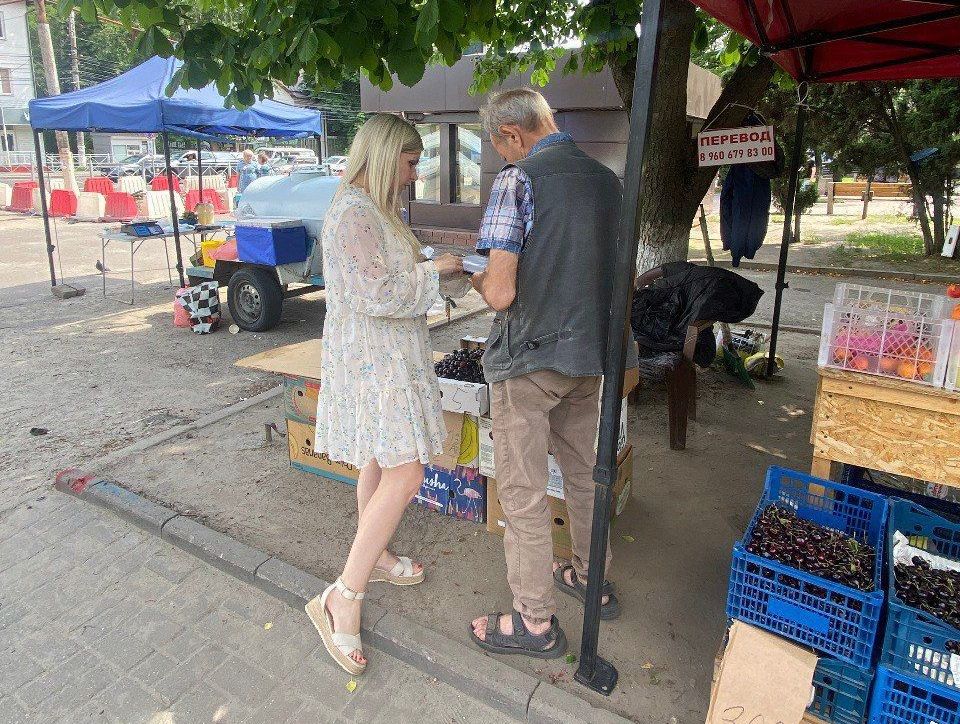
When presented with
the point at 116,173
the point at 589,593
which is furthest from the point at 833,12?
the point at 116,173

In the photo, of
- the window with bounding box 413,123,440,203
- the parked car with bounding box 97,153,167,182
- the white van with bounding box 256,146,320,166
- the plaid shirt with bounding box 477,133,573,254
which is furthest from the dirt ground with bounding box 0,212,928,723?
the white van with bounding box 256,146,320,166

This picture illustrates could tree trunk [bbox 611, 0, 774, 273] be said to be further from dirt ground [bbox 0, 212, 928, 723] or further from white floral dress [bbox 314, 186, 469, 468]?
white floral dress [bbox 314, 186, 469, 468]

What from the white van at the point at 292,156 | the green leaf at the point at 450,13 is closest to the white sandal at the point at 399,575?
the green leaf at the point at 450,13

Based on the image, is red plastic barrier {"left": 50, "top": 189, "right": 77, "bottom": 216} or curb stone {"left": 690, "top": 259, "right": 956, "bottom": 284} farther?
red plastic barrier {"left": 50, "top": 189, "right": 77, "bottom": 216}

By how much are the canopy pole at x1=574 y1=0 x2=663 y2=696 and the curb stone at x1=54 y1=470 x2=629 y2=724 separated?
174mm

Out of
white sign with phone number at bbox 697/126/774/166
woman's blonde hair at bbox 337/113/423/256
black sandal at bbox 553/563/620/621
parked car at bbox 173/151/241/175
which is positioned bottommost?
black sandal at bbox 553/563/620/621

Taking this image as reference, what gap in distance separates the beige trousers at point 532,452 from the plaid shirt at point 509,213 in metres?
0.50

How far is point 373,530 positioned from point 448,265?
1086 mm

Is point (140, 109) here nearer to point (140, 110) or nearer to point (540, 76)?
point (140, 110)

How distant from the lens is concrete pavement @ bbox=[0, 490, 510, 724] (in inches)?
98.4

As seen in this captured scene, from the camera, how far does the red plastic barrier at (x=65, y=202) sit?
20.1m

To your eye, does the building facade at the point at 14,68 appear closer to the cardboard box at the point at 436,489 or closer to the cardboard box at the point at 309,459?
the cardboard box at the point at 309,459

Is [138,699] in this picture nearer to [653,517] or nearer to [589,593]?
[589,593]

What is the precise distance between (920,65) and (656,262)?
2.44 meters
